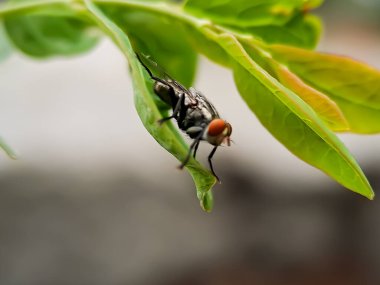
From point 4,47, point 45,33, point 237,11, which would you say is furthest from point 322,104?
point 4,47

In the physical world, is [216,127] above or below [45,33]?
above

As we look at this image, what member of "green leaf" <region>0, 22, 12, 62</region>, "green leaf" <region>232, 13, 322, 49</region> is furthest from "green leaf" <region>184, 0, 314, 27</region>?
"green leaf" <region>0, 22, 12, 62</region>

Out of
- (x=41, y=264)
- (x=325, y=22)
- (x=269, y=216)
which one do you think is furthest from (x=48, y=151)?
(x=325, y=22)

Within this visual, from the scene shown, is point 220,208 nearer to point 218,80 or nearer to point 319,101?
point 218,80

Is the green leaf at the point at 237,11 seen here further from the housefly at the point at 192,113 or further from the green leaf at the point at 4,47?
the green leaf at the point at 4,47

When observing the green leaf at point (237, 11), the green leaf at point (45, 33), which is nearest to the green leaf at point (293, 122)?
the green leaf at point (237, 11)

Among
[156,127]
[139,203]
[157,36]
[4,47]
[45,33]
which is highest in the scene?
[156,127]

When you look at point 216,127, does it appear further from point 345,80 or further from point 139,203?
point 139,203
